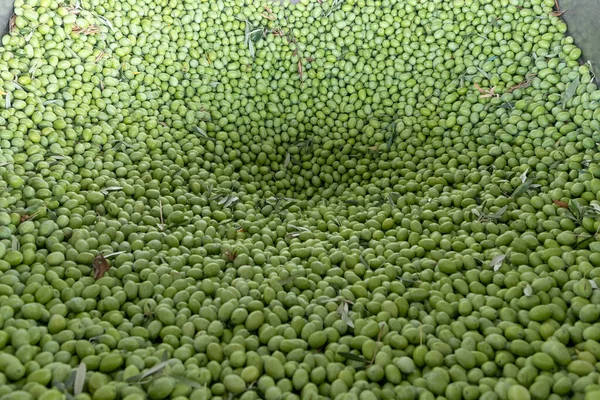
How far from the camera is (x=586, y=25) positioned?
363cm

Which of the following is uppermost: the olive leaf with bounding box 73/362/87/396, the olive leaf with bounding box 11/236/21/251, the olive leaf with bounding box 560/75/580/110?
the olive leaf with bounding box 560/75/580/110

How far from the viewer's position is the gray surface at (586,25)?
3.55m

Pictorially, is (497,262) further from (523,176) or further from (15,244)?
(15,244)

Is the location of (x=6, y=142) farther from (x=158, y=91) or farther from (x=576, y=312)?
(x=576, y=312)

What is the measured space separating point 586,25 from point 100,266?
3678 mm

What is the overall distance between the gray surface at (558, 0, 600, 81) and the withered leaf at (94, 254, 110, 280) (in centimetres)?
344

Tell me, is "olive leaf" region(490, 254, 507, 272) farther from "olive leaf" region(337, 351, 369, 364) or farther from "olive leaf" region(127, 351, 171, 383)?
"olive leaf" region(127, 351, 171, 383)

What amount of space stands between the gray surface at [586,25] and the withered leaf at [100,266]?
344 cm

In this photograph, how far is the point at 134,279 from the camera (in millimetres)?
2484

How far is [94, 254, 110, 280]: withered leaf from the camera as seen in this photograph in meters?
2.47

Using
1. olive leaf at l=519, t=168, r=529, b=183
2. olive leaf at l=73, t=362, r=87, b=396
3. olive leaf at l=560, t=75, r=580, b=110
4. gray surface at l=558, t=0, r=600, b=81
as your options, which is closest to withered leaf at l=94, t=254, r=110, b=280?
olive leaf at l=73, t=362, r=87, b=396

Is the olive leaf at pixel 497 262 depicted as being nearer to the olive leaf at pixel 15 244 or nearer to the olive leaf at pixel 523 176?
the olive leaf at pixel 523 176

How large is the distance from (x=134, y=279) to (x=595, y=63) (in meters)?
3.40

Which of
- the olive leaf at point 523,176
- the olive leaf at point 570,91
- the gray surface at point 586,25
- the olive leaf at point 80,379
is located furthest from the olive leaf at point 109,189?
the gray surface at point 586,25
